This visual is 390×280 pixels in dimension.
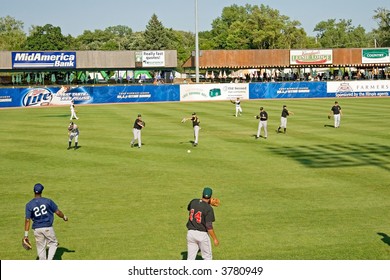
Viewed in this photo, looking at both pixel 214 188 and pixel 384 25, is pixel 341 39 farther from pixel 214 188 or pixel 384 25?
pixel 214 188

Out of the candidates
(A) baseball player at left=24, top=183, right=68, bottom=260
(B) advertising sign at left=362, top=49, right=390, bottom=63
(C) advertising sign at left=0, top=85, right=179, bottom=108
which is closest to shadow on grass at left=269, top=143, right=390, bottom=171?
(A) baseball player at left=24, top=183, right=68, bottom=260

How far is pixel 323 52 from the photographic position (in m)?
84.8

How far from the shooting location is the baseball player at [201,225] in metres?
10.9

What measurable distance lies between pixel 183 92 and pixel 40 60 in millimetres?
23457

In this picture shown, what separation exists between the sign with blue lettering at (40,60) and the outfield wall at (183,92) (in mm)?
15914

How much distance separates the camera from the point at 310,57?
85.2 meters

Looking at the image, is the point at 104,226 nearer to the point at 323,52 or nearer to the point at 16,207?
the point at 16,207

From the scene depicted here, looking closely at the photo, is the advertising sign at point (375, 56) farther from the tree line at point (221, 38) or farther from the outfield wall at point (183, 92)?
the tree line at point (221, 38)

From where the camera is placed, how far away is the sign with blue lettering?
2992 inches

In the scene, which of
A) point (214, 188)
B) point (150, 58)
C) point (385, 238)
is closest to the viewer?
point (385, 238)

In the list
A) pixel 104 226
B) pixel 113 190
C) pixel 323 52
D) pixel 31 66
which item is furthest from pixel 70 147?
pixel 323 52

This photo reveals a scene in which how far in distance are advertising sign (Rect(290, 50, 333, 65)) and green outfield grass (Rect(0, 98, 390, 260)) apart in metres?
46.3

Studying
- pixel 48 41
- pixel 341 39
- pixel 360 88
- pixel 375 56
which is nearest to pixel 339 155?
pixel 360 88

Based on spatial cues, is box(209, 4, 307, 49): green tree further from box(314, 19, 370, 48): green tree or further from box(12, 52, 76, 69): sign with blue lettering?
box(12, 52, 76, 69): sign with blue lettering
